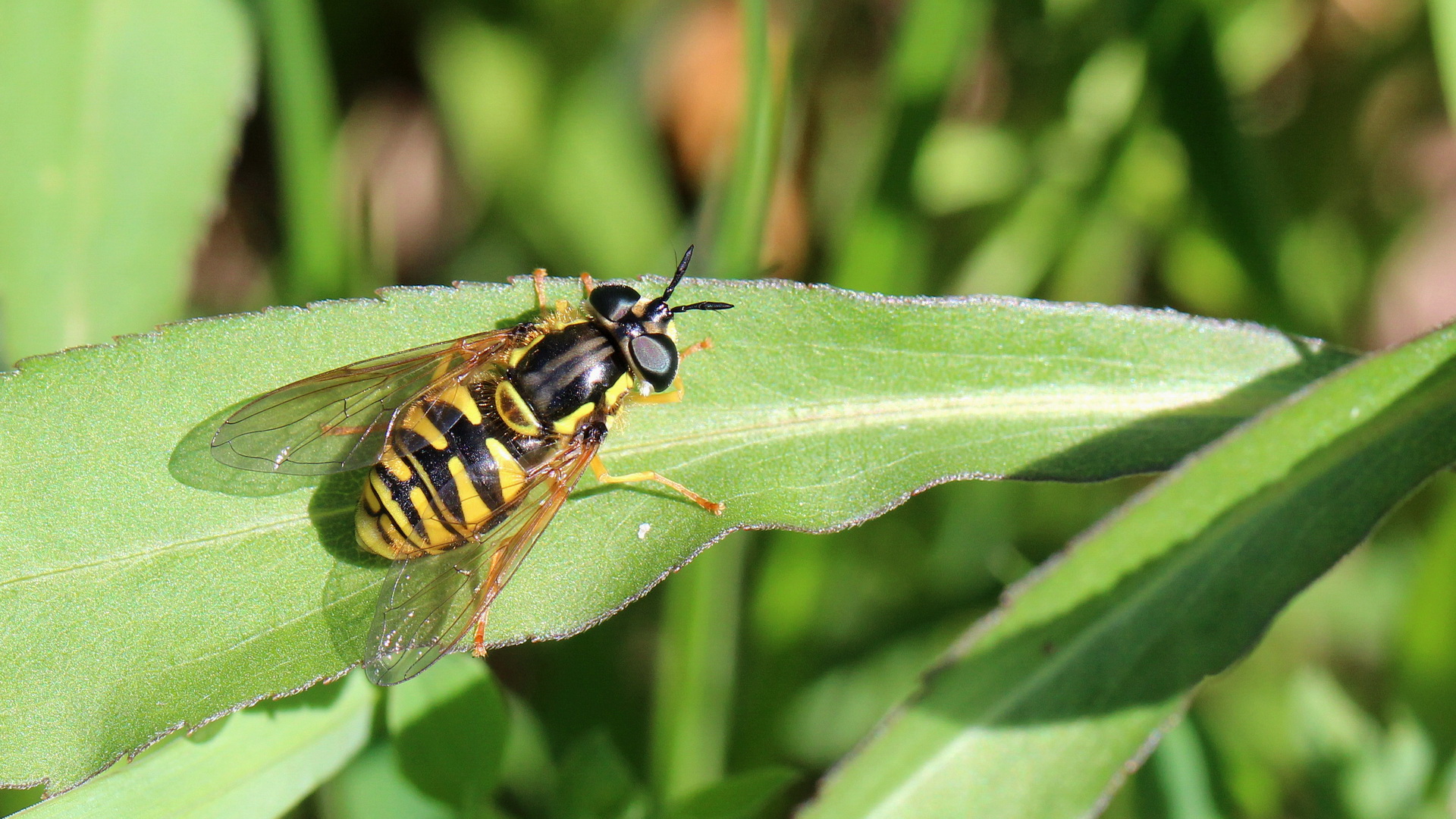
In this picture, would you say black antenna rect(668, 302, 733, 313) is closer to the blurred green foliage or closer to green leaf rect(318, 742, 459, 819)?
the blurred green foliage

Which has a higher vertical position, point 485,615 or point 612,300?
point 612,300

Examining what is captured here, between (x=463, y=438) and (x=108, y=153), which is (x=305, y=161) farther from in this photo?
(x=463, y=438)

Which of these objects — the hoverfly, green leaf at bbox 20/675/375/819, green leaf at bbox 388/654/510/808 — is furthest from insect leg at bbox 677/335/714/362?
green leaf at bbox 20/675/375/819

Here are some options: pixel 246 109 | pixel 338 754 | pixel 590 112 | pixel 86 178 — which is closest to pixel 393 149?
pixel 590 112

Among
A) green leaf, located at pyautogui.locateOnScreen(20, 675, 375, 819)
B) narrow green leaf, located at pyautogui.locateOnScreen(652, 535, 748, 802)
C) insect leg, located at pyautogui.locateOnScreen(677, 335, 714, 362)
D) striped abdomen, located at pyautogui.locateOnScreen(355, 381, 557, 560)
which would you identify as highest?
insect leg, located at pyautogui.locateOnScreen(677, 335, 714, 362)

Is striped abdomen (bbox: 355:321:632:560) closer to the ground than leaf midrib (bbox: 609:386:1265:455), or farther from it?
farther from it

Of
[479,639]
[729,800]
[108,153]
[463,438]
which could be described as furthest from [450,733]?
[108,153]

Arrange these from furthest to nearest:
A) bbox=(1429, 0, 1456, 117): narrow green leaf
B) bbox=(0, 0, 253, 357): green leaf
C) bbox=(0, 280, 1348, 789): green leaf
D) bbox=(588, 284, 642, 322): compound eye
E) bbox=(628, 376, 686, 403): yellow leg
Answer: bbox=(1429, 0, 1456, 117): narrow green leaf, bbox=(0, 0, 253, 357): green leaf, bbox=(588, 284, 642, 322): compound eye, bbox=(628, 376, 686, 403): yellow leg, bbox=(0, 280, 1348, 789): green leaf
